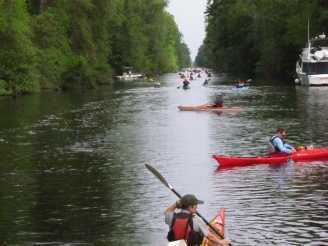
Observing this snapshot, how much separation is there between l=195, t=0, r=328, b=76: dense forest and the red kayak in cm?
4355

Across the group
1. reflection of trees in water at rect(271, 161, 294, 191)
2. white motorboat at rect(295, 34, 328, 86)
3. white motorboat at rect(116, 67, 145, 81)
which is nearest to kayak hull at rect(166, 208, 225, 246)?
reflection of trees in water at rect(271, 161, 294, 191)

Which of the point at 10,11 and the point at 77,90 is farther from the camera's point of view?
the point at 77,90

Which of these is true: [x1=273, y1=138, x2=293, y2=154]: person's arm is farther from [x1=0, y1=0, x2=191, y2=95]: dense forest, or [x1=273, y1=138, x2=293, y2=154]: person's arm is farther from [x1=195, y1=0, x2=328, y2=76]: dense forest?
[x1=195, y1=0, x2=328, y2=76]: dense forest

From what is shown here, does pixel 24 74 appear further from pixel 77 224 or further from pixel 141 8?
pixel 141 8

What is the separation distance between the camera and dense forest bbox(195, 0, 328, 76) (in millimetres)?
68681

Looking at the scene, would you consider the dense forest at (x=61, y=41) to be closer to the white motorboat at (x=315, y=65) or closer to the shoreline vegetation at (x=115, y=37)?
the shoreline vegetation at (x=115, y=37)

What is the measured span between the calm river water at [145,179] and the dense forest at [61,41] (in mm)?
17176

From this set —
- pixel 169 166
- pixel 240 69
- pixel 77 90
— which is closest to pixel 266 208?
pixel 169 166

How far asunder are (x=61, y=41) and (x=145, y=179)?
4468 cm

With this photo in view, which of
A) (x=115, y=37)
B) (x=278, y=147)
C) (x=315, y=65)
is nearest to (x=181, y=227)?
(x=278, y=147)

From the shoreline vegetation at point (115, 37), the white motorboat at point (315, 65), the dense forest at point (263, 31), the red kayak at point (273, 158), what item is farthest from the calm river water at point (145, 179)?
the dense forest at point (263, 31)

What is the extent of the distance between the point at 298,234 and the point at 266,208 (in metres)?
2.05

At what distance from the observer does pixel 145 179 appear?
57.5ft

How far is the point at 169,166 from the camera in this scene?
19406mm
